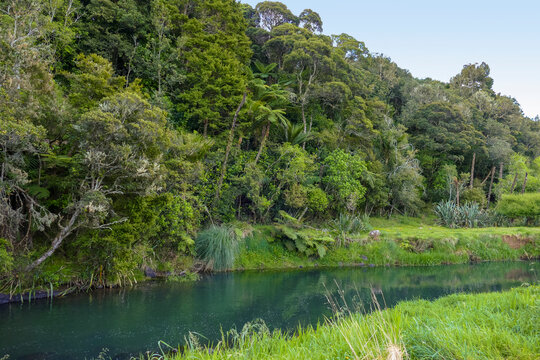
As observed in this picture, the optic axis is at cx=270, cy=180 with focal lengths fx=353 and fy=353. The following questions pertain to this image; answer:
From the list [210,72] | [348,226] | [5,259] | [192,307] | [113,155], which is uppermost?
[210,72]

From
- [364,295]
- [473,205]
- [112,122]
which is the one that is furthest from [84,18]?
[473,205]

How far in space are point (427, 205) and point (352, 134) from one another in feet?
38.6

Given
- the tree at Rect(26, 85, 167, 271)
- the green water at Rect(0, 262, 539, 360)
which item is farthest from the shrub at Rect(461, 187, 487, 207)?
the tree at Rect(26, 85, 167, 271)

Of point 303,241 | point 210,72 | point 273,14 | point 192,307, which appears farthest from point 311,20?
point 192,307

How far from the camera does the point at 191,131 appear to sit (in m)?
21.2

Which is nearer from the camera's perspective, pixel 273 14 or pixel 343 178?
pixel 343 178

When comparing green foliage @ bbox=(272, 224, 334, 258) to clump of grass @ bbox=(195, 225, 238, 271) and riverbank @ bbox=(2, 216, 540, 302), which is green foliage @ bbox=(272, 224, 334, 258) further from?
clump of grass @ bbox=(195, 225, 238, 271)

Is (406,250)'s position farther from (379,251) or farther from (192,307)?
(192,307)

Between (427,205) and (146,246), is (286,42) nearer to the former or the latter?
(146,246)

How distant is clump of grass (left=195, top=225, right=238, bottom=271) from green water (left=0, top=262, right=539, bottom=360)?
745 millimetres

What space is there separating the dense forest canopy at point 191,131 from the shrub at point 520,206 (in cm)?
296

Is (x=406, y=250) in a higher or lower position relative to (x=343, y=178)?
lower

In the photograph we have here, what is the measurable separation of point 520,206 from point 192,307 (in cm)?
2566

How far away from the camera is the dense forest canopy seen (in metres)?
10.8
